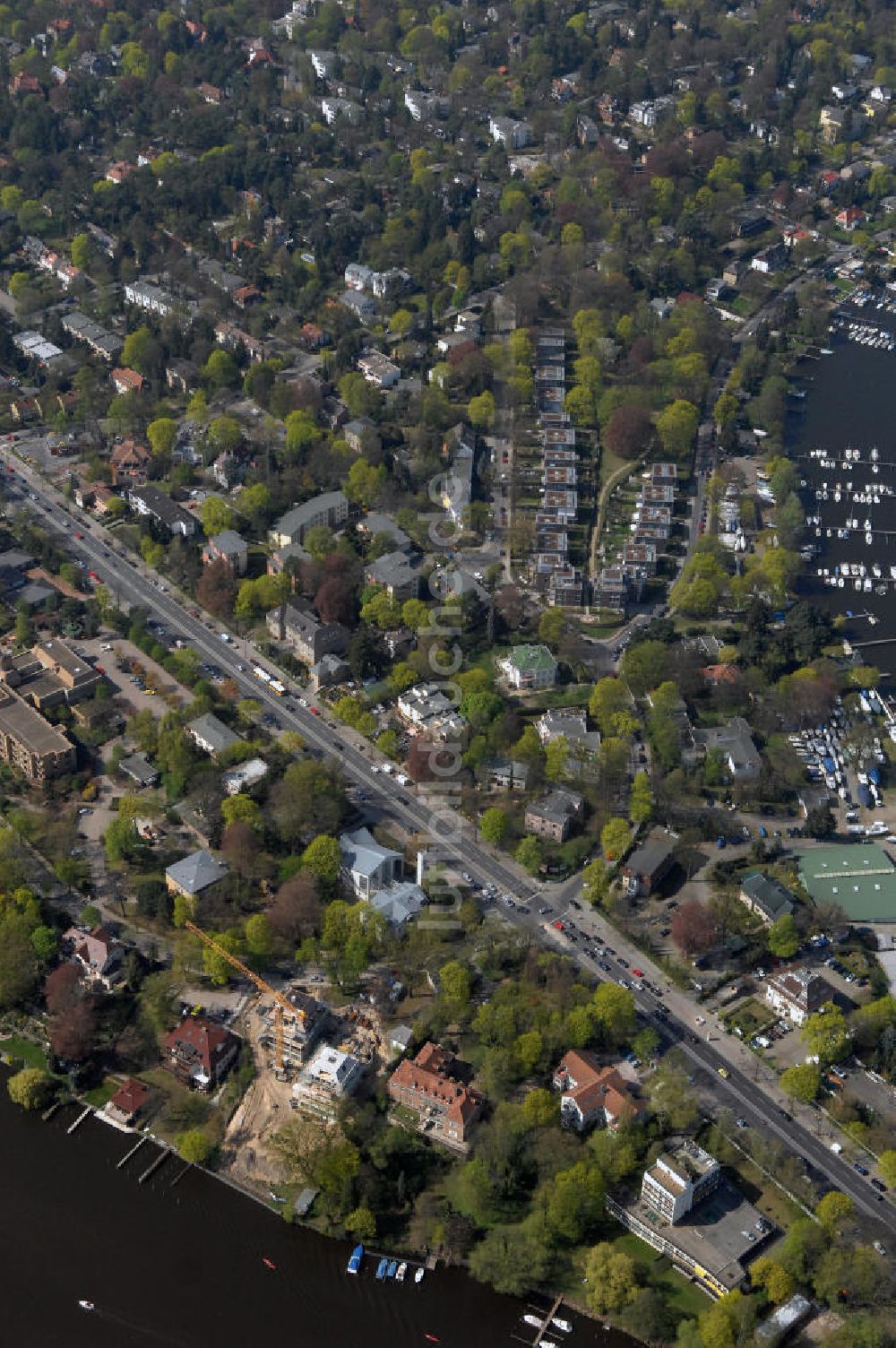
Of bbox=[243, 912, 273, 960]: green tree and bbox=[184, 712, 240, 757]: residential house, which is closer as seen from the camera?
bbox=[243, 912, 273, 960]: green tree

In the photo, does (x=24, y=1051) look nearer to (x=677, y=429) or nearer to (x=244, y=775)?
(x=244, y=775)

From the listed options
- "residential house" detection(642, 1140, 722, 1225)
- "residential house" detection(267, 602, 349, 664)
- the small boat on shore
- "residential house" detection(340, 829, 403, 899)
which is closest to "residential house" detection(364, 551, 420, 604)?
"residential house" detection(267, 602, 349, 664)

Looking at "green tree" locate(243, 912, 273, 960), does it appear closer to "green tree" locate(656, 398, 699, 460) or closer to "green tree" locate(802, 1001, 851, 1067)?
"green tree" locate(802, 1001, 851, 1067)

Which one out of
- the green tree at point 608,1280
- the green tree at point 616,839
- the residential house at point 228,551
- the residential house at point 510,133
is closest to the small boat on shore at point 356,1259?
the green tree at point 608,1280

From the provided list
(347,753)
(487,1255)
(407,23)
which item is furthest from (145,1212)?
(407,23)

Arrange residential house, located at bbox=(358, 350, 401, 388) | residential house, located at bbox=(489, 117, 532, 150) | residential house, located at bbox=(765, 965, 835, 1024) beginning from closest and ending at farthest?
residential house, located at bbox=(765, 965, 835, 1024) → residential house, located at bbox=(358, 350, 401, 388) → residential house, located at bbox=(489, 117, 532, 150)

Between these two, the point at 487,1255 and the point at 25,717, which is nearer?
the point at 487,1255

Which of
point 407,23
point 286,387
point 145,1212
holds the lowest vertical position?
point 145,1212

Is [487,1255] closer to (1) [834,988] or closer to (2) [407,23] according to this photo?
(1) [834,988]
